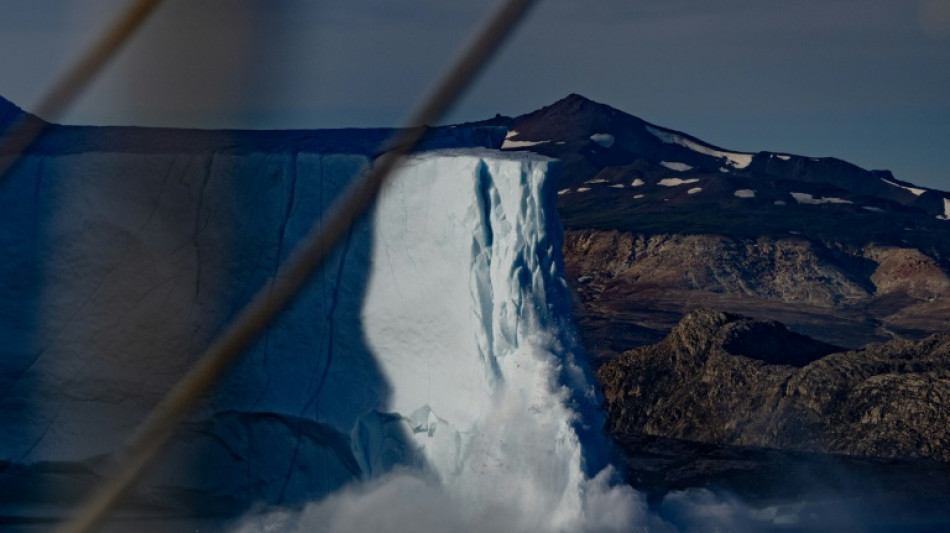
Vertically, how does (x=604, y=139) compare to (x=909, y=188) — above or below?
above

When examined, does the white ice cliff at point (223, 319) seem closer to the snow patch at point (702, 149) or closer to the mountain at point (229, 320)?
the mountain at point (229, 320)

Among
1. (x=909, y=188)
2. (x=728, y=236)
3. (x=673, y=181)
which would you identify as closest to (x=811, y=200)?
(x=673, y=181)

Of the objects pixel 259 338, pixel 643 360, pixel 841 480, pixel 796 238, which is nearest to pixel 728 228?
pixel 796 238

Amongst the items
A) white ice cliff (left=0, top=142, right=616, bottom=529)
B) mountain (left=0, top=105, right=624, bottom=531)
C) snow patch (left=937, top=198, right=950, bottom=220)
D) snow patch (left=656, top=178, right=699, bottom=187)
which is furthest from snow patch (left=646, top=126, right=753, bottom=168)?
white ice cliff (left=0, top=142, right=616, bottom=529)

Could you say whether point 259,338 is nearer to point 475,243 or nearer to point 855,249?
point 475,243

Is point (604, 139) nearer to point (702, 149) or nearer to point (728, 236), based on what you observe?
point (702, 149)

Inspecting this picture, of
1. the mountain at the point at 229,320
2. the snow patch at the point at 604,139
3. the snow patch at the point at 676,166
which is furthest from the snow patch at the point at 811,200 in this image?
the mountain at the point at 229,320
